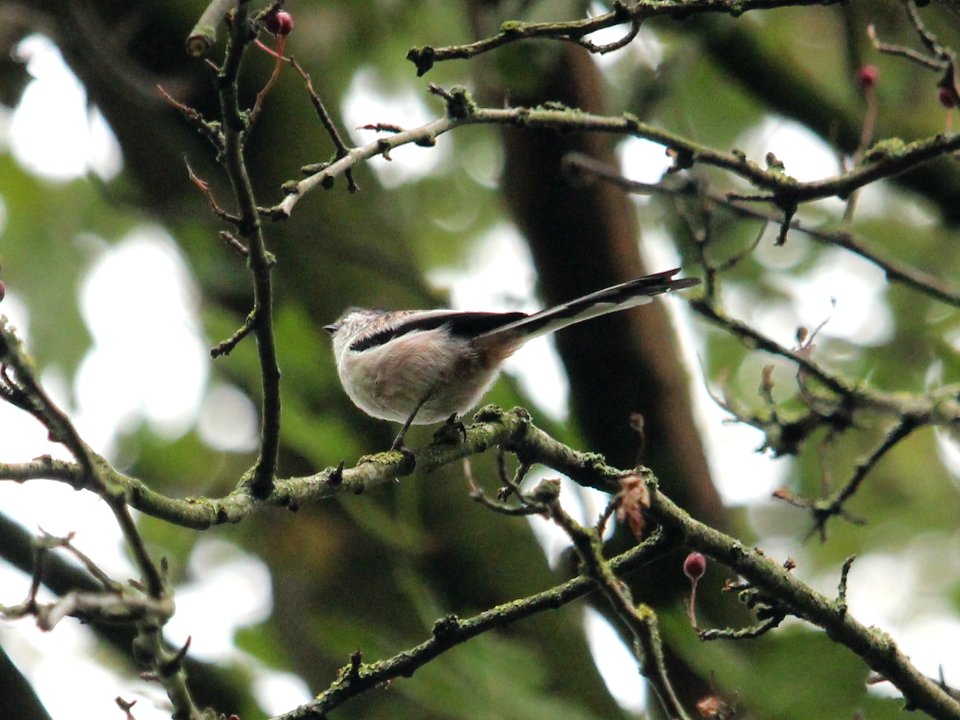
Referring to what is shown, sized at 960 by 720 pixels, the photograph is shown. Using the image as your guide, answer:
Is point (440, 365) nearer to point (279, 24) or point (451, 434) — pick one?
point (451, 434)

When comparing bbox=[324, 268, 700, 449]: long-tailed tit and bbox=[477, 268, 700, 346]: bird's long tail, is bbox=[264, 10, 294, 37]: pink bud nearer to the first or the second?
bbox=[477, 268, 700, 346]: bird's long tail

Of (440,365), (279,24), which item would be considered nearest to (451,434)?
(440,365)

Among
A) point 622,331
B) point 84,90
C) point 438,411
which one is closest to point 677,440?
point 622,331

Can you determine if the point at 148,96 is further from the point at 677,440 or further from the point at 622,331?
the point at 677,440

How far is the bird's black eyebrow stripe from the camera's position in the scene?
15.7ft

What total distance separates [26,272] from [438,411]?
4.81 meters

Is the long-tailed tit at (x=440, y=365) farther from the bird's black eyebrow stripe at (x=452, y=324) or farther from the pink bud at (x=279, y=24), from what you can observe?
the pink bud at (x=279, y=24)

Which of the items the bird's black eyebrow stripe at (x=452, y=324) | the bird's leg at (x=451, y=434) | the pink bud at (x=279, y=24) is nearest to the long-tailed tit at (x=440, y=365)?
the bird's black eyebrow stripe at (x=452, y=324)

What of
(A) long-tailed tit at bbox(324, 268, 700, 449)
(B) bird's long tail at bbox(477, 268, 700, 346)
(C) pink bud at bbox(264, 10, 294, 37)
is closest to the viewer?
(C) pink bud at bbox(264, 10, 294, 37)

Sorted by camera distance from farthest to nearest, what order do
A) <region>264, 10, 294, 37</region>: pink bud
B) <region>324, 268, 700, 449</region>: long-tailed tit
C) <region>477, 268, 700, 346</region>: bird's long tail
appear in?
1. <region>324, 268, 700, 449</region>: long-tailed tit
2. <region>477, 268, 700, 346</region>: bird's long tail
3. <region>264, 10, 294, 37</region>: pink bud

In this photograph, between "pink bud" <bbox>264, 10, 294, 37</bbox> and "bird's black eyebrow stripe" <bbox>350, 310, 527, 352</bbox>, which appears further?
A: "bird's black eyebrow stripe" <bbox>350, 310, 527, 352</bbox>

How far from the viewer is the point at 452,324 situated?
4.95m

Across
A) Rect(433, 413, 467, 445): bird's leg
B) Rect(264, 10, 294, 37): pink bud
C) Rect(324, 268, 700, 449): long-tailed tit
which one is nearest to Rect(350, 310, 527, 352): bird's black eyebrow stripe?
Rect(324, 268, 700, 449): long-tailed tit

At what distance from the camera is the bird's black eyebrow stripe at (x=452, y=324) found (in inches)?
188
